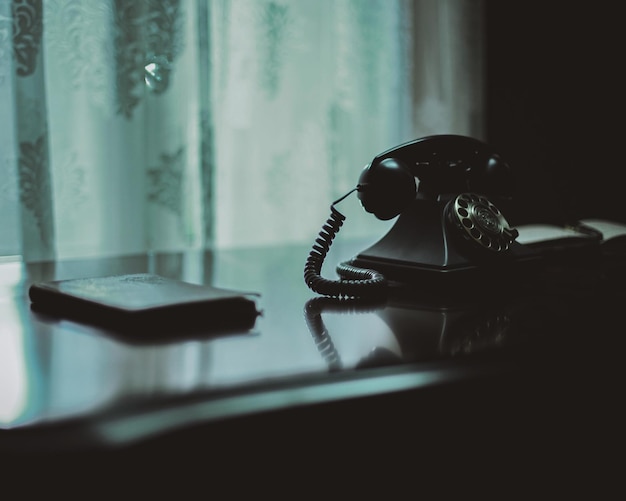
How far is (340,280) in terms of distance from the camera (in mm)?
806

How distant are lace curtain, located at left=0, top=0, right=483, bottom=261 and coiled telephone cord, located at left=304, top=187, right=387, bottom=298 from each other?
87 centimetres

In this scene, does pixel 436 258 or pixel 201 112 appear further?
pixel 201 112

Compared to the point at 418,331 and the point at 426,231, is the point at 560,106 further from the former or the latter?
the point at 418,331

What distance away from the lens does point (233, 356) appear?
1.69 ft

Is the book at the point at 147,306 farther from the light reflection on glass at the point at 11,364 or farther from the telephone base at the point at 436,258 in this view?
the telephone base at the point at 436,258

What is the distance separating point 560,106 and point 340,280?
1647mm

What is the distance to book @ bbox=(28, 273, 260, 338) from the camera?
1.94ft

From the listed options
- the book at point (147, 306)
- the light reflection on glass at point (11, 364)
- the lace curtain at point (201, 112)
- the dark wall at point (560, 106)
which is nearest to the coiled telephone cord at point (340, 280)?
the book at point (147, 306)

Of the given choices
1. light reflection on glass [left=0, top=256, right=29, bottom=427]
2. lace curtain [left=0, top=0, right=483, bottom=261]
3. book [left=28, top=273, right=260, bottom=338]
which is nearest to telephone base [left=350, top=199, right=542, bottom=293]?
book [left=28, top=273, right=260, bottom=338]

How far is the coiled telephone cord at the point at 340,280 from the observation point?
30.1 inches

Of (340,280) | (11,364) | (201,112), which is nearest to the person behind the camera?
(11,364)

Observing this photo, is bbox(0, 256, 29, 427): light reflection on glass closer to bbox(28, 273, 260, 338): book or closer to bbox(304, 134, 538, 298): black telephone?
bbox(28, 273, 260, 338): book

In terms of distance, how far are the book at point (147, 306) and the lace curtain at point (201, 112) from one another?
0.91 m

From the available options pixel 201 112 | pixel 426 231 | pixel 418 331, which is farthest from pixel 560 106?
pixel 418 331
